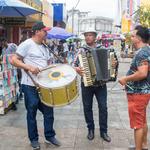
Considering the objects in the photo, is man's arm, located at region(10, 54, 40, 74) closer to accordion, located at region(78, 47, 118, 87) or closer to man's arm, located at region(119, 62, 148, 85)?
accordion, located at region(78, 47, 118, 87)

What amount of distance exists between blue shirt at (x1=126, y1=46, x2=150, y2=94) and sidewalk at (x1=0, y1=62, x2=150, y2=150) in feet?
3.41

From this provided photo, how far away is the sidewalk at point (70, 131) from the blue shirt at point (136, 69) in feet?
3.41

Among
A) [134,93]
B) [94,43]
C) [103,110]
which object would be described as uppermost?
[94,43]

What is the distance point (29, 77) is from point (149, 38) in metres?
1.66

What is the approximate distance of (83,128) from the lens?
699cm

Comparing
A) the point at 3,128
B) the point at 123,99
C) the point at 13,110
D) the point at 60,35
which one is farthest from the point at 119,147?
the point at 60,35

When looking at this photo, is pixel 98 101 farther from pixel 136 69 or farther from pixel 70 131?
pixel 136 69

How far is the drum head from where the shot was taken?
17.6 feet

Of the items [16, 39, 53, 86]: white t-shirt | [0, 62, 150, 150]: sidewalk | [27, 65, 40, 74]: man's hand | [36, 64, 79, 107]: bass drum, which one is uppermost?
[16, 39, 53, 86]: white t-shirt

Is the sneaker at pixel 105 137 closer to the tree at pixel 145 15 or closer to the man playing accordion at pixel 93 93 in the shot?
the man playing accordion at pixel 93 93

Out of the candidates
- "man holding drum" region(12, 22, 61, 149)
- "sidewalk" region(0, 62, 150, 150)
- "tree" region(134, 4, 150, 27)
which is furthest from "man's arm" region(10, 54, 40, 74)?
"tree" region(134, 4, 150, 27)

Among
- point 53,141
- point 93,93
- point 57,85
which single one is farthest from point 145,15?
point 57,85

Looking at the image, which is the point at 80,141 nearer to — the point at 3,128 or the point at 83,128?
the point at 83,128

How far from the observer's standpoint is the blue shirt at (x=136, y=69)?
507cm
